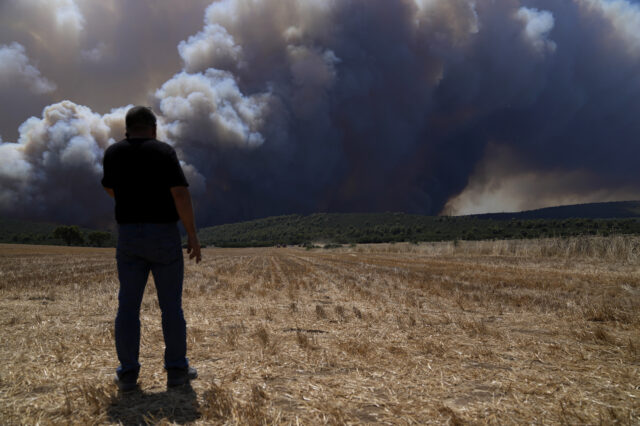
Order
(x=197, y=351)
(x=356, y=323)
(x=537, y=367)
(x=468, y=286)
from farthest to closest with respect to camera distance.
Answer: (x=468, y=286) → (x=356, y=323) → (x=197, y=351) → (x=537, y=367)

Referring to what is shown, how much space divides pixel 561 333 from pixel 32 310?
10.0 m

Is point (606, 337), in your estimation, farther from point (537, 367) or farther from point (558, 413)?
point (558, 413)

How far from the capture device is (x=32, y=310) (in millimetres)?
6723

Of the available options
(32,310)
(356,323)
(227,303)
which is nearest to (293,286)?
(227,303)

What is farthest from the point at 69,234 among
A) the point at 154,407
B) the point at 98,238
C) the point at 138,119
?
the point at 154,407

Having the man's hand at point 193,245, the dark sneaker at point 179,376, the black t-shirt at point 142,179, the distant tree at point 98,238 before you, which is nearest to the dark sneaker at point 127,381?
the dark sneaker at point 179,376

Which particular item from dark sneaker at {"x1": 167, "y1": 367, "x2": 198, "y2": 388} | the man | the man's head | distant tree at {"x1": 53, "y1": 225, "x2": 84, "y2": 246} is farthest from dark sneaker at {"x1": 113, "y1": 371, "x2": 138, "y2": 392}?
distant tree at {"x1": 53, "y1": 225, "x2": 84, "y2": 246}

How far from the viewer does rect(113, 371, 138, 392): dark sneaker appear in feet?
9.95

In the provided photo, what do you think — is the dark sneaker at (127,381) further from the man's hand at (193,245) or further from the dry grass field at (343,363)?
the man's hand at (193,245)

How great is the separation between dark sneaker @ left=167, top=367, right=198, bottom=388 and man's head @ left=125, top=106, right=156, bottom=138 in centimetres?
241

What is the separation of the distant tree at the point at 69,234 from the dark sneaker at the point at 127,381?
145202 mm

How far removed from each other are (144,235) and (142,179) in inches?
21.8

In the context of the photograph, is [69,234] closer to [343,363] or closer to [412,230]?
[412,230]

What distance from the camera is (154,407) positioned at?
109 inches
